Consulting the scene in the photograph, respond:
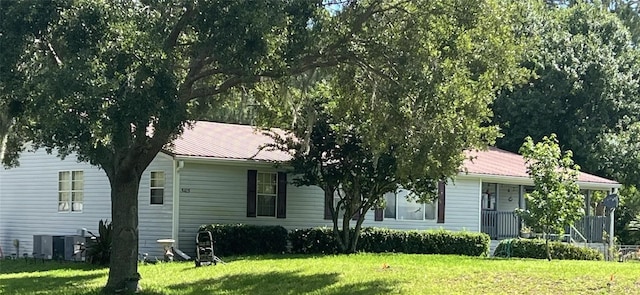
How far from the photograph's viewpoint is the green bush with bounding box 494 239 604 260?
76.2 feet

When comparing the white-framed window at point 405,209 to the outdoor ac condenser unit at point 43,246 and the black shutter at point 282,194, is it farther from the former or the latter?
the outdoor ac condenser unit at point 43,246

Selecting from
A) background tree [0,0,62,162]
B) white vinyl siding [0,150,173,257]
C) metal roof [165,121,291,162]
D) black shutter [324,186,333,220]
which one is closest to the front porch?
black shutter [324,186,333,220]

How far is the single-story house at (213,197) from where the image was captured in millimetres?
21406

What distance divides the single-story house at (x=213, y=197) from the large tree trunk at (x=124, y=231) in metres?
3.98

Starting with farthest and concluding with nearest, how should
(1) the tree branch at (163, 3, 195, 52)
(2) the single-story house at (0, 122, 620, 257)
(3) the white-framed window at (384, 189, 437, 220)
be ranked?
(3) the white-framed window at (384, 189, 437, 220), (2) the single-story house at (0, 122, 620, 257), (1) the tree branch at (163, 3, 195, 52)

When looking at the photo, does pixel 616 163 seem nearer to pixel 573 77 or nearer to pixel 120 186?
pixel 573 77

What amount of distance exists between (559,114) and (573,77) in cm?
171

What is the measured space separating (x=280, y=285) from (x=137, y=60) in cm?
529

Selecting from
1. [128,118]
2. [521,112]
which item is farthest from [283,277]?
[521,112]

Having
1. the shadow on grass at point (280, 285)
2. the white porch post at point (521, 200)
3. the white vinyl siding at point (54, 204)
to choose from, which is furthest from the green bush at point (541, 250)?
the white vinyl siding at point (54, 204)

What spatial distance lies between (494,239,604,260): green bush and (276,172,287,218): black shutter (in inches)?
265

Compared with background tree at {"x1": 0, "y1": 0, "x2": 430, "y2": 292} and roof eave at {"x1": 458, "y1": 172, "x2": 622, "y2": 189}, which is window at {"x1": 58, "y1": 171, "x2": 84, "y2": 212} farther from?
roof eave at {"x1": 458, "y1": 172, "x2": 622, "y2": 189}

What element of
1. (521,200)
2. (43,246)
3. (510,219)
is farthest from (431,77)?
(521,200)

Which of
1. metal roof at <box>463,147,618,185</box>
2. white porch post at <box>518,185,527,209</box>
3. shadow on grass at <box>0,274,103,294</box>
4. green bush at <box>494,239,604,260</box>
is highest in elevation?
metal roof at <box>463,147,618,185</box>
